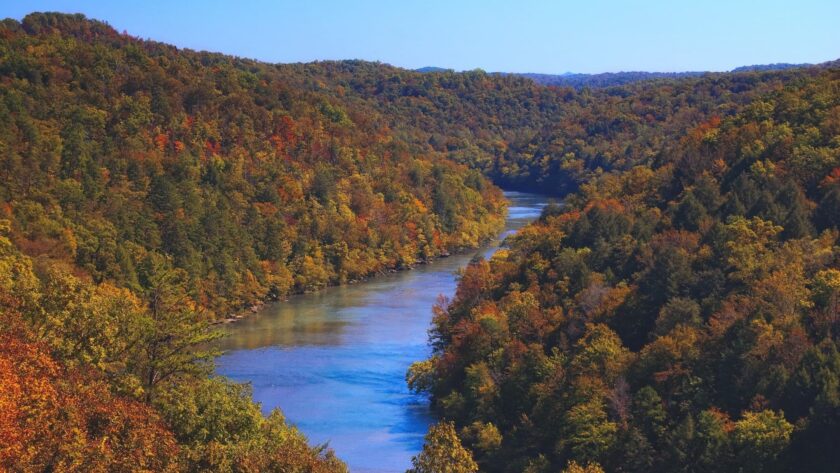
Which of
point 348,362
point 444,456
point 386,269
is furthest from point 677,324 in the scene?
point 386,269

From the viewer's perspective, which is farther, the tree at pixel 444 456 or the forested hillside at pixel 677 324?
the forested hillside at pixel 677 324

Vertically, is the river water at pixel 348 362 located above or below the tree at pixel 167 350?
below

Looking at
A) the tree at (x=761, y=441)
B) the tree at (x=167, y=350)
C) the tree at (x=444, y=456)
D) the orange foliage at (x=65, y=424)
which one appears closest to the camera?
the orange foliage at (x=65, y=424)

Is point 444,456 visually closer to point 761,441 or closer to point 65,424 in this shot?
point 65,424

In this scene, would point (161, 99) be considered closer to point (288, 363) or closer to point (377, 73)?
point (288, 363)

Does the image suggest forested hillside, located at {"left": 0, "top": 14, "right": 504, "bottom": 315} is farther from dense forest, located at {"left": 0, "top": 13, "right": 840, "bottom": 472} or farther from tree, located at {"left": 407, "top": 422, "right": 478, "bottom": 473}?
tree, located at {"left": 407, "top": 422, "right": 478, "bottom": 473}

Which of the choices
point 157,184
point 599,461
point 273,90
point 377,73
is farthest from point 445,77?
point 599,461

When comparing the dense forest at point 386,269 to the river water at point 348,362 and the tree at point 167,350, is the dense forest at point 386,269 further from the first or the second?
the river water at point 348,362

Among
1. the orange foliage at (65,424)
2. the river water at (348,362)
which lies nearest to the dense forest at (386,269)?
the orange foliage at (65,424)
